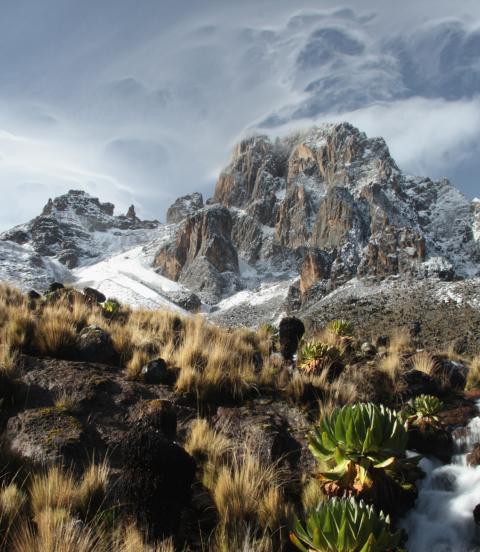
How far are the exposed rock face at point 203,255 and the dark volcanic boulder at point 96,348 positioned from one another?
146 metres

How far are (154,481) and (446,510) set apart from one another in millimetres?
2623

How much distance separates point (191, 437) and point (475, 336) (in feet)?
155

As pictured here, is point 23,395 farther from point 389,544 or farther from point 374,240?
point 374,240

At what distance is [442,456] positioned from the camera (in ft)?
16.3

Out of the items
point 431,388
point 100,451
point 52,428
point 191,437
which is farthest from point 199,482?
point 431,388

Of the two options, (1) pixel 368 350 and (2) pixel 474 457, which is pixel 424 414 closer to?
(2) pixel 474 457

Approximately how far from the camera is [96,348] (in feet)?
23.7

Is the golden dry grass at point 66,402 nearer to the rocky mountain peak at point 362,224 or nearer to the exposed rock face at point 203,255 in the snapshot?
the rocky mountain peak at point 362,224

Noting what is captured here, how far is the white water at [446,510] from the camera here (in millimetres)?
3725

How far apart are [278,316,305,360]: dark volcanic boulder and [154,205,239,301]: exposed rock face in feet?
474

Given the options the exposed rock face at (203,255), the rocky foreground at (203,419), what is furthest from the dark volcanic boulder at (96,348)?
the exposed rock face at (203,255)

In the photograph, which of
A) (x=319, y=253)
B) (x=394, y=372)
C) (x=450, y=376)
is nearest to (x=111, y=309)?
(x=394, y=372)

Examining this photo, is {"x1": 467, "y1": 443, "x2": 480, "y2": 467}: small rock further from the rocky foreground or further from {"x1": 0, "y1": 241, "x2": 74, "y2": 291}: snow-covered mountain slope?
{"x1": 0, "y1": 241, "x2": 74, "y2": 291}: snow-covered mountain slope

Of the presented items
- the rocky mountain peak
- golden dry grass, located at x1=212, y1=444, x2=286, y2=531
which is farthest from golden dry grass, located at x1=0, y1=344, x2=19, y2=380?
the rocky mountain peak
